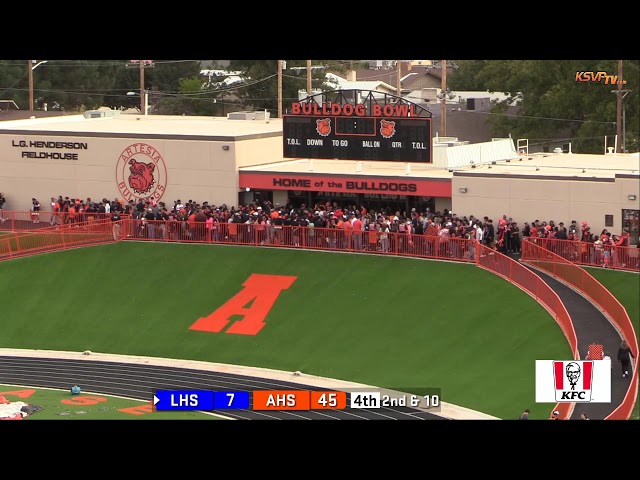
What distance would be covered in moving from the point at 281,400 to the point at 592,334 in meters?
8.21

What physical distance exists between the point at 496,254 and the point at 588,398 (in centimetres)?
906

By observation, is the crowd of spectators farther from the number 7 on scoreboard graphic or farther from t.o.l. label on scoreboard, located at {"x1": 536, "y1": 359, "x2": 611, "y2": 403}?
the number 7 on scoreboard graphic

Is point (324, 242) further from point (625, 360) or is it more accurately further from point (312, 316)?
point (625, 360)

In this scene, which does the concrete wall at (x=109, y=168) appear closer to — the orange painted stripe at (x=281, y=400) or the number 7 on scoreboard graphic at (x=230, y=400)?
the number 7 on scoreboard graphic at (x=230, y=400)

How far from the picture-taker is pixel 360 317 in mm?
41656

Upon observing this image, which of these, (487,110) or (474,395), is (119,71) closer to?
(487,110)

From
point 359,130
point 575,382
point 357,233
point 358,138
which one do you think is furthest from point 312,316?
point 575,382

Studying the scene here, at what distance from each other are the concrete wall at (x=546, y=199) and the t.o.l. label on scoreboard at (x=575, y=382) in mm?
8672

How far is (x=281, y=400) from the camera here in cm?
3691

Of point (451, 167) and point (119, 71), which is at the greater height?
point (119, 71)

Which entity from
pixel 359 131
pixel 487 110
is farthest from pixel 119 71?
pixel 359 131

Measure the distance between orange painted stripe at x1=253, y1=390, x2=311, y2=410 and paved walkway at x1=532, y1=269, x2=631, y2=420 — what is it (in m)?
7.16

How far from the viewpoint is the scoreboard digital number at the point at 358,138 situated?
157ft

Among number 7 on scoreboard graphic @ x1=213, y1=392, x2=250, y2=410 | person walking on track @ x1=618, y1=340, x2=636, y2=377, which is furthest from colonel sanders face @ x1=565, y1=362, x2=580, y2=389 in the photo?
number 7 on scoreboard graphic @ x1=213, y1=392, x2=250, y2=410
